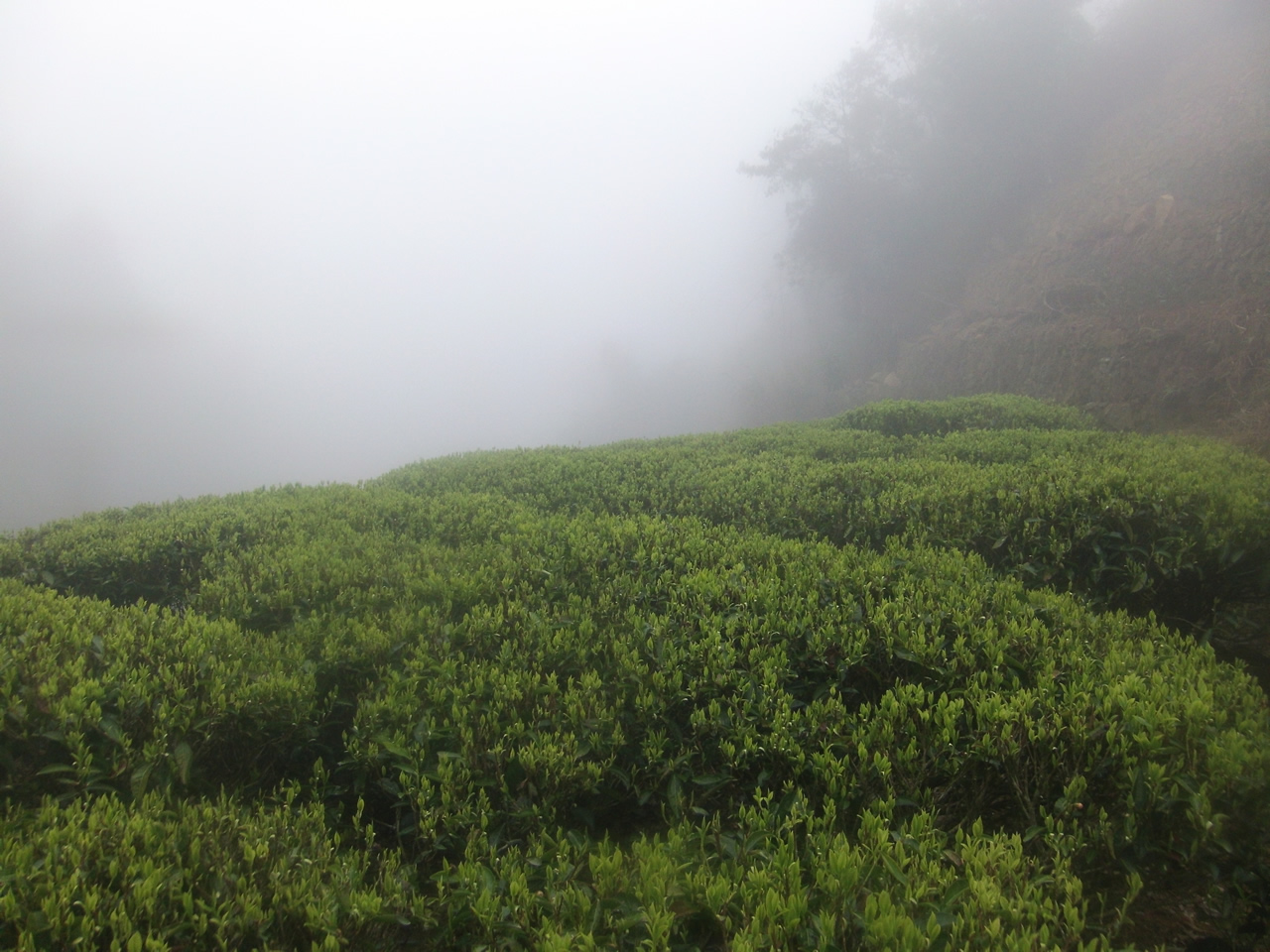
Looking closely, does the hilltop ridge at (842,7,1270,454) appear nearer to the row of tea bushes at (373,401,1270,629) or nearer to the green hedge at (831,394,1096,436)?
the green hedge at (831,394,1096,436)

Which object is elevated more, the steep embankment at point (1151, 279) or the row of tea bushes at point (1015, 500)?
the steep embankment at point (1151, 279)

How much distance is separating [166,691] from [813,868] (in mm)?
3458

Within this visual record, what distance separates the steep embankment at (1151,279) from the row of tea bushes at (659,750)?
7.95 metres

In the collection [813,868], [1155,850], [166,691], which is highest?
→ [166,691]

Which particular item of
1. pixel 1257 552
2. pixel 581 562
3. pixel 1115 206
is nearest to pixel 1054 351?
pixel 1115 206

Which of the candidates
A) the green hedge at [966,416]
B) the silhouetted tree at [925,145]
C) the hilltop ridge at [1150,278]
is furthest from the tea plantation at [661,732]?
the silhouetted tree at [925,145]

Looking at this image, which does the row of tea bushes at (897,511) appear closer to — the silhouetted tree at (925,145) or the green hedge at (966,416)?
the green hedge at (966,416)

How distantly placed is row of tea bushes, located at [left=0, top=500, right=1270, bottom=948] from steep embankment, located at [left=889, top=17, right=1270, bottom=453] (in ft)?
26.1

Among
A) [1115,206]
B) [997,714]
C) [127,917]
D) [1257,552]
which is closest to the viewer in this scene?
[127,917]

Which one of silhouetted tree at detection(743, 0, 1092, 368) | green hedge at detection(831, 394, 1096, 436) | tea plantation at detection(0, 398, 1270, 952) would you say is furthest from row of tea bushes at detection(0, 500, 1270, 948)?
silhouetted tree at detection(743, 0, 1092, 368)

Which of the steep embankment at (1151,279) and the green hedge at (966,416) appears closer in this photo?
the green hedge at (966,416)

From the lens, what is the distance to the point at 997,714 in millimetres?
3186

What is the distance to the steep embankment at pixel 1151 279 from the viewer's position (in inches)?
484

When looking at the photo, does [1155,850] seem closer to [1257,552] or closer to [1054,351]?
[1257,552]
